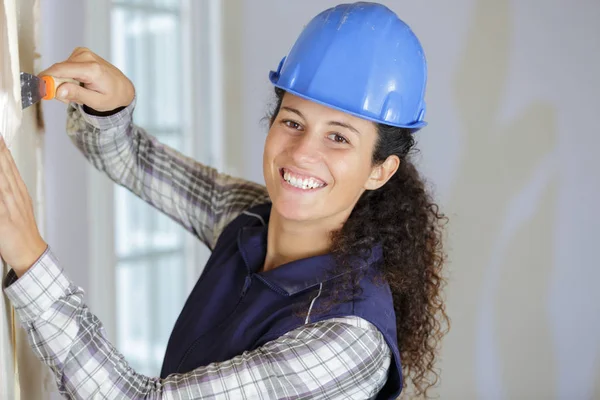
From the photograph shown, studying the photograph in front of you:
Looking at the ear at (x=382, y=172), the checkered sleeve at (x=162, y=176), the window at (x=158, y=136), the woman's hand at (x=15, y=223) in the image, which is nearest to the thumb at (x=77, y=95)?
the checkered sleeve at (x=162, y=176)

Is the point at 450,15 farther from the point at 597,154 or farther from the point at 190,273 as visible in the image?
the point at 190,273

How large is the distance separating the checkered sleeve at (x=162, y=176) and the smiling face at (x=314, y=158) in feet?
1.03

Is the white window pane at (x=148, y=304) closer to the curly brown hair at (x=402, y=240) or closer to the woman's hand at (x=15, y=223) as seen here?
the curly brown hair at (x=402, y=240)

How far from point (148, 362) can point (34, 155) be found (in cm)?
176

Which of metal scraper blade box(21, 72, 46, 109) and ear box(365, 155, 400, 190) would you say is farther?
ear box(365, 155, 400, 190)

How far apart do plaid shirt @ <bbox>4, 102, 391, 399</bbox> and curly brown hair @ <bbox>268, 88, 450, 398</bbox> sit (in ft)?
0.55

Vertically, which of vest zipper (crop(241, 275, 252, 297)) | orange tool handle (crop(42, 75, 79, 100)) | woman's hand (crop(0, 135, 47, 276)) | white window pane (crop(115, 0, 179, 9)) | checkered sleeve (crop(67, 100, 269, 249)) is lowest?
vest zipper (crop(241, 275, 252, 297))

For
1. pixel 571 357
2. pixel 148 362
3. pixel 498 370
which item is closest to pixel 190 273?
pixel 148 362

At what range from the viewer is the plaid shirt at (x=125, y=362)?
1064 mm

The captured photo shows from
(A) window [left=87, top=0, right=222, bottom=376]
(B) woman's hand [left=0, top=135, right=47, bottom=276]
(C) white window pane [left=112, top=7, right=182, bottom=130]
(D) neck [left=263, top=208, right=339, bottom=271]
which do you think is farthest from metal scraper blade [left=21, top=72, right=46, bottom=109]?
(C) white window pane [left=112, top=7, right=182, bottom=130]

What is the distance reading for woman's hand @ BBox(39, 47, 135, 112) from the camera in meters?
1.27

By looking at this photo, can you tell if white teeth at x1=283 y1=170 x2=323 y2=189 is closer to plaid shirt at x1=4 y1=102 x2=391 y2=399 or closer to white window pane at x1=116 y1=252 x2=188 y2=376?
plaid shirt at x1=4 y1=102 x2=391 y2=399

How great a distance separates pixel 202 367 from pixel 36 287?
13.5 inches

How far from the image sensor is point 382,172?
159 centimetres
